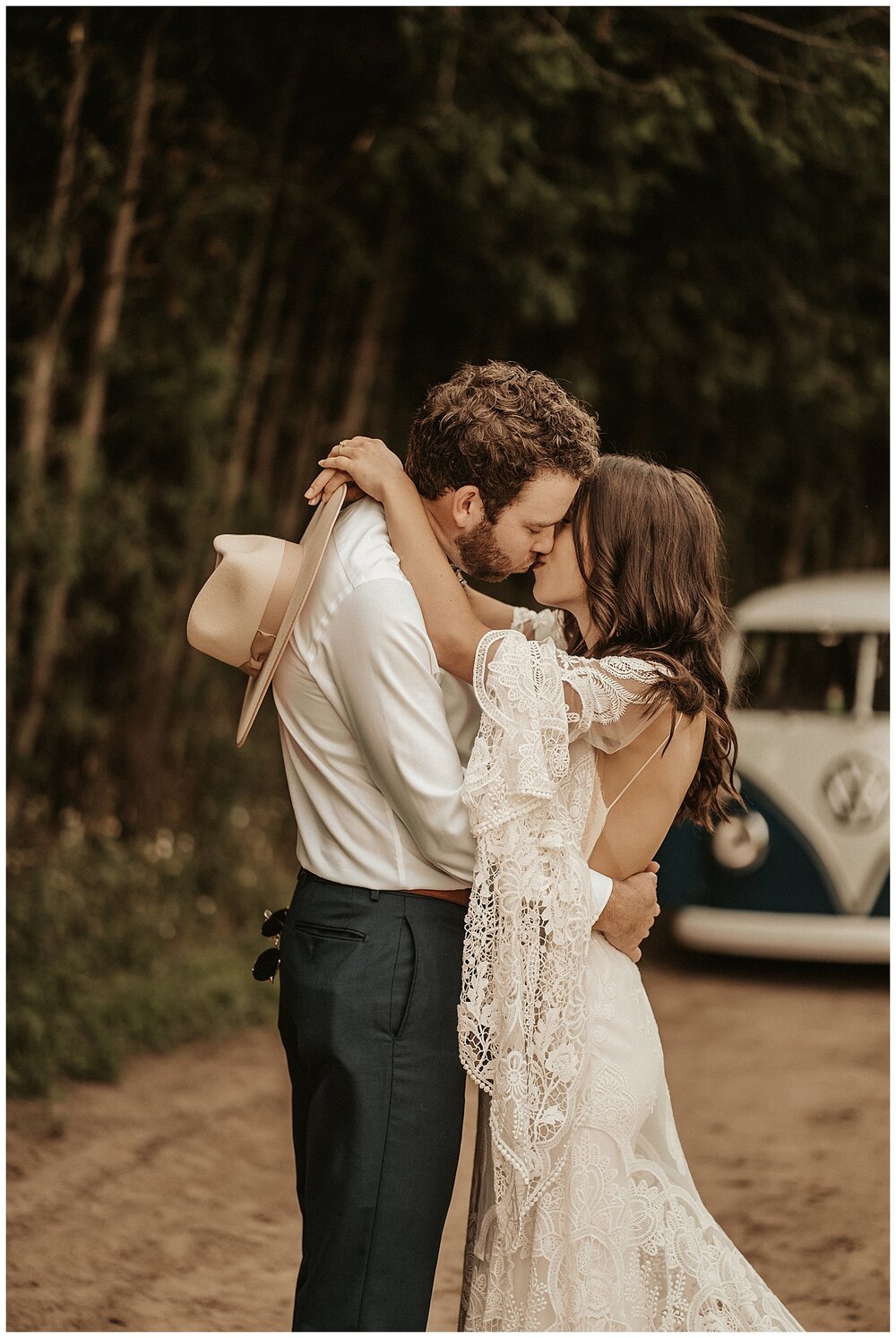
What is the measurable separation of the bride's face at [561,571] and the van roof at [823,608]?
15.9 feet

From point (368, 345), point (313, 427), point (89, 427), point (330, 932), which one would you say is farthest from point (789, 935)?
point (330, 932)

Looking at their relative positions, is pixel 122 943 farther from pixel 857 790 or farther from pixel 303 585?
pixel 303 585

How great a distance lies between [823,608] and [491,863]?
570cm

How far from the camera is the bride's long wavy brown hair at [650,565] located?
245cm

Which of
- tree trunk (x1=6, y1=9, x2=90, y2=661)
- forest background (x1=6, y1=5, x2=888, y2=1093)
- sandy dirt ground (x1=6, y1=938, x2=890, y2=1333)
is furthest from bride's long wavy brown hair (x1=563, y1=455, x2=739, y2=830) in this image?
tree trunk (x1=6, y1=9, x2=90, y2=661)

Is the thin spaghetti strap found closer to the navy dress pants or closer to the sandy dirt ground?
the navy dress pants

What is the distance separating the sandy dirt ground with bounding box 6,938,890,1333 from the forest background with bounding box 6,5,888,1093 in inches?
13.9

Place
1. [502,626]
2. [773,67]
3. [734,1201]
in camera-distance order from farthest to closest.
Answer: [773,67] < [734,1201] < [502,626]

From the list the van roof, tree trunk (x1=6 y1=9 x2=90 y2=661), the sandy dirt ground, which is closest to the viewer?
the sandy dirt ground

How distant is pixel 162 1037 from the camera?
542cm

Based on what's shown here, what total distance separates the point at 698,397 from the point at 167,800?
12.7 ft

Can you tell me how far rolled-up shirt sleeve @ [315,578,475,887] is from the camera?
2.07 metres

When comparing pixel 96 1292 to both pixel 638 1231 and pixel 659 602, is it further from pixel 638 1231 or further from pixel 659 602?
pixel 659 602

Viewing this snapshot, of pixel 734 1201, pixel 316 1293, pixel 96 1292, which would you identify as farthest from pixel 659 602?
pixel 734 1201
